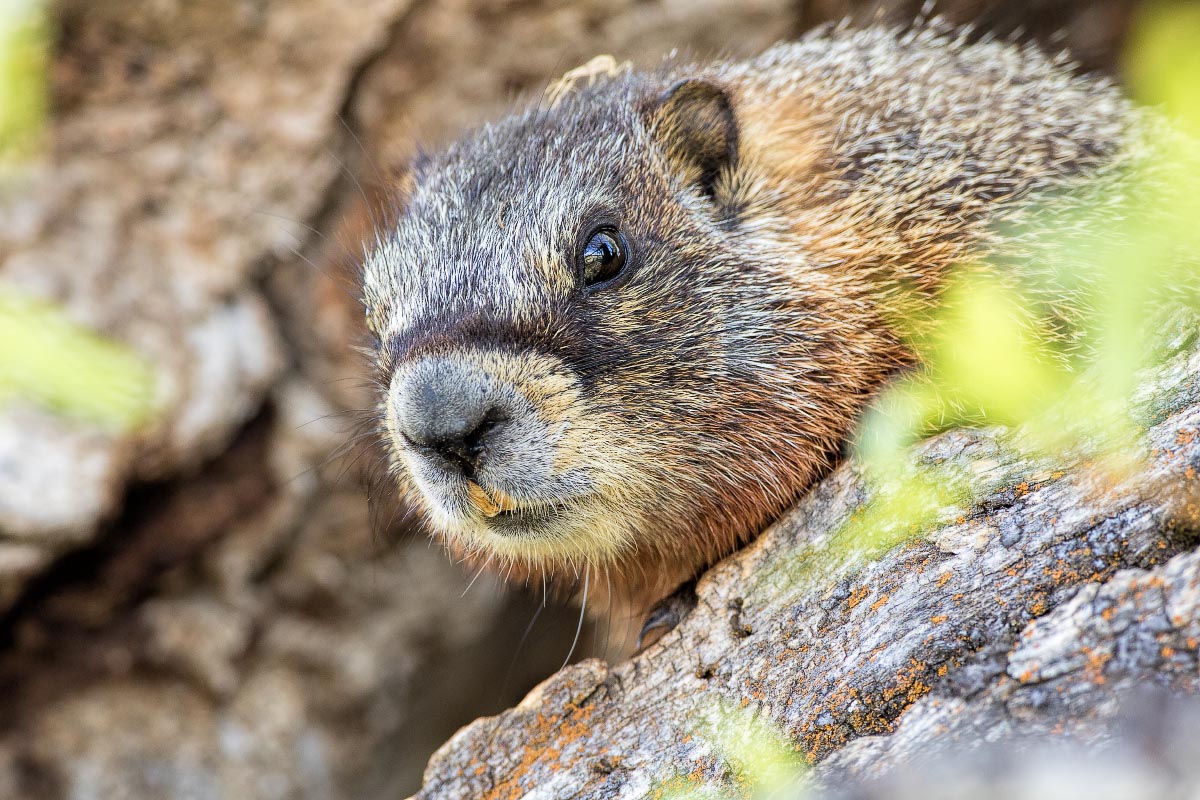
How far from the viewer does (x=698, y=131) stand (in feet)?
14.0

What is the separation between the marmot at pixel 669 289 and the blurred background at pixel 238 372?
1322 mm

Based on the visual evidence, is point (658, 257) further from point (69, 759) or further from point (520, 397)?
point (69, 759)

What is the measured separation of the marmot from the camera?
350 cm

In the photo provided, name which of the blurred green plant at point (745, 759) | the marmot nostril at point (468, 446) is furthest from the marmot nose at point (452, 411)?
the blurred green plant at point (745, 759)

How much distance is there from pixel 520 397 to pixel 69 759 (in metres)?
4.23

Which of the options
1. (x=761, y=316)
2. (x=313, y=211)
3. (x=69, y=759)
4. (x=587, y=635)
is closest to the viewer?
(x=761, y=316)

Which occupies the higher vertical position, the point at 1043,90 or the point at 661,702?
the point at 1043,90

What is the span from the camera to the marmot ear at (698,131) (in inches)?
166

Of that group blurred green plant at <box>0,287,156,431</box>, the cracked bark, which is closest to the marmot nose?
the cracked bark

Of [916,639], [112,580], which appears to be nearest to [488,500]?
[916,639]

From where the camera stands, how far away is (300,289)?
21.0 ft

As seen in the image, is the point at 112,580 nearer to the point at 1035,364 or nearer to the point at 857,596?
the point at 857,596

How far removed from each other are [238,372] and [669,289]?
3.16 m

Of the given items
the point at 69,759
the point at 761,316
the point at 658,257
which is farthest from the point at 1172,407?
the point at 69,759
